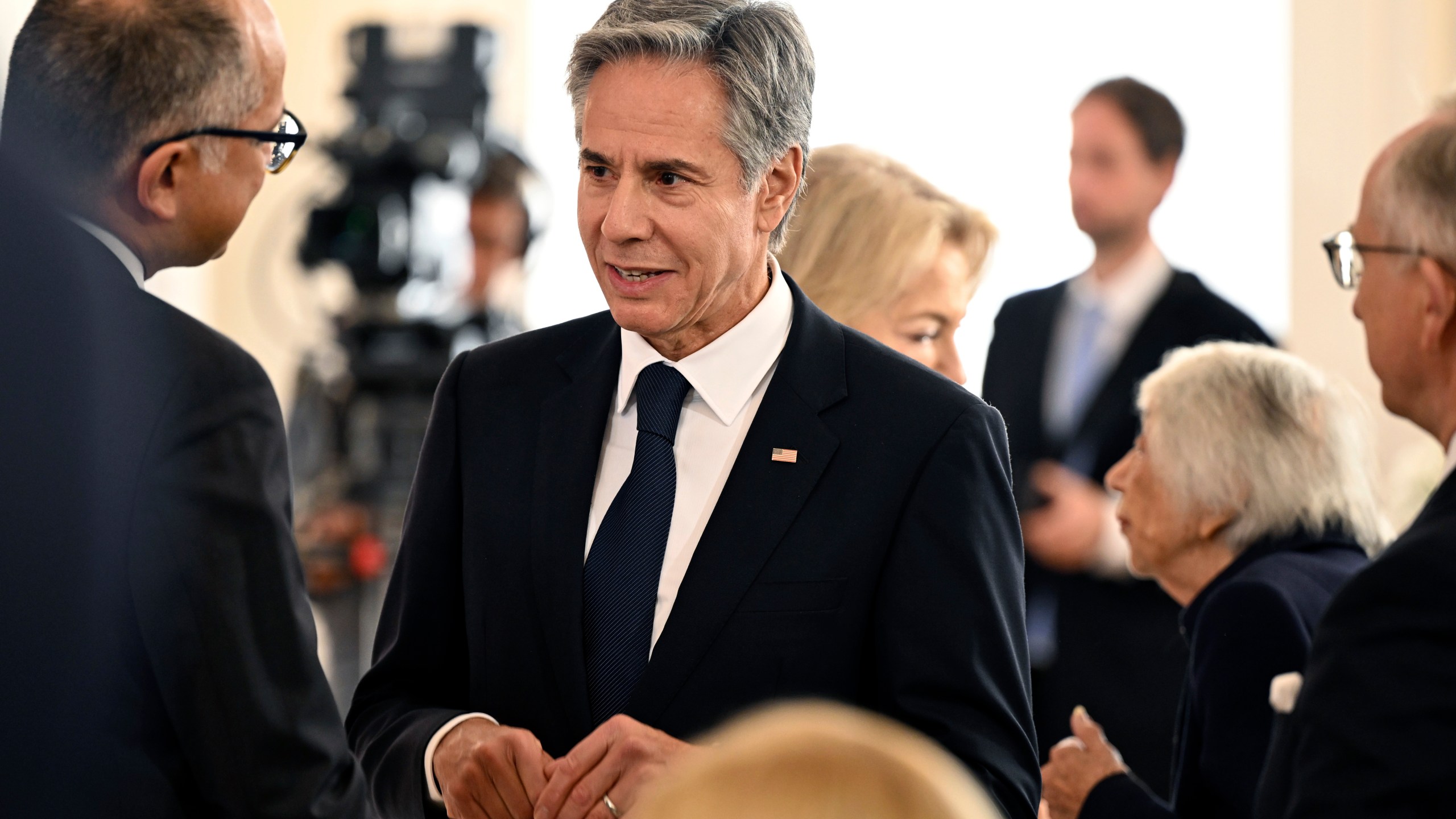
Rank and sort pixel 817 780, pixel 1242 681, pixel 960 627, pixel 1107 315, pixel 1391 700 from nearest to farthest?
pixel 817 780 → pixel 1391 700 → pixel 960 627 → pixel 1242 681 → pixel 1107 315

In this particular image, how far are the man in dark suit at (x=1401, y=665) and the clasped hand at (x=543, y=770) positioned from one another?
1.81 feet

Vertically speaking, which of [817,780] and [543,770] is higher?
[817,780]

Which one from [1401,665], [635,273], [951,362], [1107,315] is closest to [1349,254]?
[1401,665]

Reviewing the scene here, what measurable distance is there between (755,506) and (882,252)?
751mm

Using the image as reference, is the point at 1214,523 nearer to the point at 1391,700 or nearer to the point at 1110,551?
the point at 1110,551

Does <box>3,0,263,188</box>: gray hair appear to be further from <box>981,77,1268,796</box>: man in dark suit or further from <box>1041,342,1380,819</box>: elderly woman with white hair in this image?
<box>981,77,1268,796</box>: man in dark suit

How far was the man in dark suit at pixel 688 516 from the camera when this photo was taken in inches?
57.9

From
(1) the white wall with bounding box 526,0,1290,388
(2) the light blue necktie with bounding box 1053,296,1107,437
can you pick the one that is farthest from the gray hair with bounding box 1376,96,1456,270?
(1) the white wall with bounding box 526,0,1290,388

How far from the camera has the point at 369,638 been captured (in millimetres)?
4898

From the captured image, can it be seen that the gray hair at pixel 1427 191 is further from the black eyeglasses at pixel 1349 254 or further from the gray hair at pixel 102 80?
the gray hair at pixel 102 80

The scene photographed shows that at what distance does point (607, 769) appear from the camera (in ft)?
4.46

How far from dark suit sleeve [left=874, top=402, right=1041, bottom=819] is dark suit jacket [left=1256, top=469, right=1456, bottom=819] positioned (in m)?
0.29

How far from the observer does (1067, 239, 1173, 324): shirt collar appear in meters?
3.07

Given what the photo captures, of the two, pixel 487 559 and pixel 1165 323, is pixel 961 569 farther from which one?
pixel 1165 323
